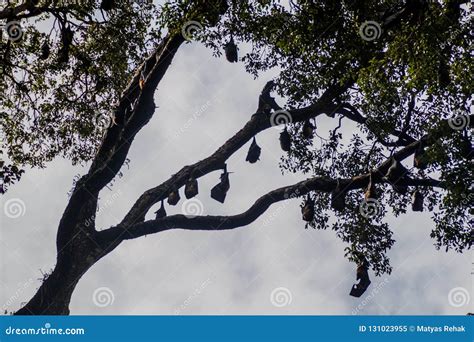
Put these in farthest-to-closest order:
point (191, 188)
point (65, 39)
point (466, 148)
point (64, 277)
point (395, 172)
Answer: point (191, 188), point (64, 277), point (395, 172), point (65, 39), point (466, 148)

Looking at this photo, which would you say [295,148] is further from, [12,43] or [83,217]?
[12,43]

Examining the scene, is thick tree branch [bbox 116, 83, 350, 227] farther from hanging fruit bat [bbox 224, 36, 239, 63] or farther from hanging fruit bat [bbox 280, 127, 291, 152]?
hanging fruit bat [bbox 224, 36, 239, 63]

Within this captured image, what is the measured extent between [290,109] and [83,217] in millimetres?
5232

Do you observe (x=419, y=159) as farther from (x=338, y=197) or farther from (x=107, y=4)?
(x=107, y=4)

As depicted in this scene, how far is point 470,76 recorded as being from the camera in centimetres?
1030

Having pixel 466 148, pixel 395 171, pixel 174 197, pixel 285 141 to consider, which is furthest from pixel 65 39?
pixel 466 148

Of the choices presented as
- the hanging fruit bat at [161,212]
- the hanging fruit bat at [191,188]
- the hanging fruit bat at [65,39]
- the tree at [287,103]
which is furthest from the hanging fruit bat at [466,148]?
the hanging fruit bat at [65,39]

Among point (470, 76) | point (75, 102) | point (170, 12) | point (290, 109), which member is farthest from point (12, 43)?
point (470, 76)

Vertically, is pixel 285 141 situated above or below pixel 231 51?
below

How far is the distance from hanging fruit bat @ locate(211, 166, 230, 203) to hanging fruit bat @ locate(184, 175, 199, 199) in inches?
28.0

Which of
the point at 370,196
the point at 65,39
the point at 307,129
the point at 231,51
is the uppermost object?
the point at 231,51

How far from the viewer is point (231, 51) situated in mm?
13602

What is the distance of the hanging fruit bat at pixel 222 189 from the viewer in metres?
14.8

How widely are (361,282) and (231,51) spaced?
613 cm
